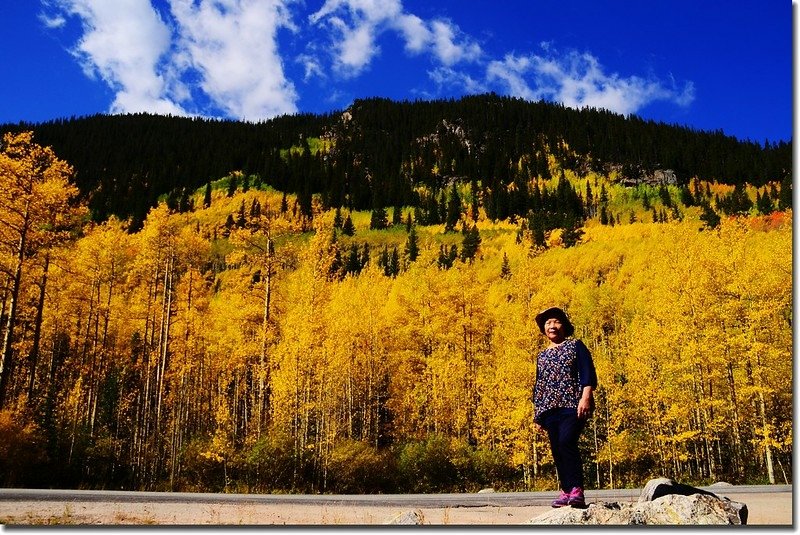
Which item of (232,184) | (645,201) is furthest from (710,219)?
(232,184)

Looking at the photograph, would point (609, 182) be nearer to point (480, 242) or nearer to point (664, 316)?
point (480, 242)

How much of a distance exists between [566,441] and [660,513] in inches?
41.2

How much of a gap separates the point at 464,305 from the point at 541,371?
54.0 ft

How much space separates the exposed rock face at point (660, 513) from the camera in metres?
3.74

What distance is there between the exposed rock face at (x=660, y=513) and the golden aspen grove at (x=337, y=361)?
8634 mm

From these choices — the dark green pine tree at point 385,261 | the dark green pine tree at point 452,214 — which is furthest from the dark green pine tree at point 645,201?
the dark green pine tree at point 385,261

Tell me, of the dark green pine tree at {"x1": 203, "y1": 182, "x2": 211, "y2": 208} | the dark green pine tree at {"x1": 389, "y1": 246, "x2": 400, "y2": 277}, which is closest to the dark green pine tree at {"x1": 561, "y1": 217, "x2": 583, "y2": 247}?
the dark green pine tree at {"x1": 389, "y1": 246, "x2": 400, "y2": 277}

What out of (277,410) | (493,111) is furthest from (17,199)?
(493,111)

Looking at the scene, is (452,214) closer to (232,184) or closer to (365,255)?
(365,255)

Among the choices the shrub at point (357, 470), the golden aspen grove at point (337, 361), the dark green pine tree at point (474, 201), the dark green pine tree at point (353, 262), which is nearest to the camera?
the golden aspen grove at point (337, 361)

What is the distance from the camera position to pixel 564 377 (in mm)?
3842

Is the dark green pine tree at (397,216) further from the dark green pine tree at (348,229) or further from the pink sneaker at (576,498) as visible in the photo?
the pink sneaker at (576,498)

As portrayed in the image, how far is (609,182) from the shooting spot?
108m

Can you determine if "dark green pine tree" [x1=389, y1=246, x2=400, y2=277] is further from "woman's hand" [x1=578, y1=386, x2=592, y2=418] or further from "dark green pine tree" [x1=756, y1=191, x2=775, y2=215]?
"woman's hand" [x1=578, y1=386, x2=592, y2=418]
